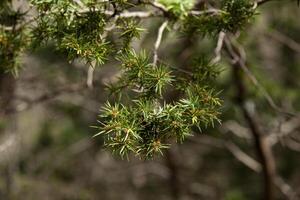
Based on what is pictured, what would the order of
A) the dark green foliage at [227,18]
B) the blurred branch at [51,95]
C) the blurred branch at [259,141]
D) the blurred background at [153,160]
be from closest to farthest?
1. the dark green foliage at [227,18]
2. the blurred branch at [51,95]
3. the blurred branch at [259,141]
4. the blurred background at [153,160]

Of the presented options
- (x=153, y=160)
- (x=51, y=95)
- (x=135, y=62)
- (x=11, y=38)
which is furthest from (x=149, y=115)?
(x=153, y=160)

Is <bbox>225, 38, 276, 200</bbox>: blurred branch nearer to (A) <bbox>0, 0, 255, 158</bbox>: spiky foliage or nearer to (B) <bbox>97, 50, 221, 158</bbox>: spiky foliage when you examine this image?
(A) <bbox>0, 0, 255, 158</bbox>: spiky foliage

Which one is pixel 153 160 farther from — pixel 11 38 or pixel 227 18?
pixel 227 18

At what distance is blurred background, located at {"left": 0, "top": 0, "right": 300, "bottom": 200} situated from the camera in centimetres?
343

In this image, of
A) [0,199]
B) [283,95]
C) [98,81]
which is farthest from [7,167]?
[283,95]

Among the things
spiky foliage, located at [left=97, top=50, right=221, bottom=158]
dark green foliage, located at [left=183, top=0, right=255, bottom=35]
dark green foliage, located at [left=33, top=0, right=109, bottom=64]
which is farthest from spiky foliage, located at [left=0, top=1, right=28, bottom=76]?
dark green foliage, located at [left=183, top=0, right=255, bottom=35]

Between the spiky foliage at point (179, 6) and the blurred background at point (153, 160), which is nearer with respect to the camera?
the spiky foliage at point (179, 6)

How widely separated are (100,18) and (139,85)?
0.59ft

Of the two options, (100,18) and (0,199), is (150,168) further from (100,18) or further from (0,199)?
(100,18)

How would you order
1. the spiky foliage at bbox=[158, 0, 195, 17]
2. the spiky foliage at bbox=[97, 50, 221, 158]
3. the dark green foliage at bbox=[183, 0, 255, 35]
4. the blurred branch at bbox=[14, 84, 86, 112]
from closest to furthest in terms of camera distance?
the spiky foliage at bbox=[97, 50, 221, 158] → the dark green foliage at bbox=[183, 0, 255, 35] → the spiky foliage at bbox=[158, 0, 195, 17] → the blurred branch at bbox=[14, 84, 86, 112]

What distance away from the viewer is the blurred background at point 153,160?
343cm

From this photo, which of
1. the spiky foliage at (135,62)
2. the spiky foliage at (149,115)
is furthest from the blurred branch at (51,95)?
the spiky foliage at (149,115)

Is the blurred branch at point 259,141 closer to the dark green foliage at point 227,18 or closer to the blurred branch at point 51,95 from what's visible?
the blurred branch at point 51,95

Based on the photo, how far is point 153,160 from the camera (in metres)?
3.62
